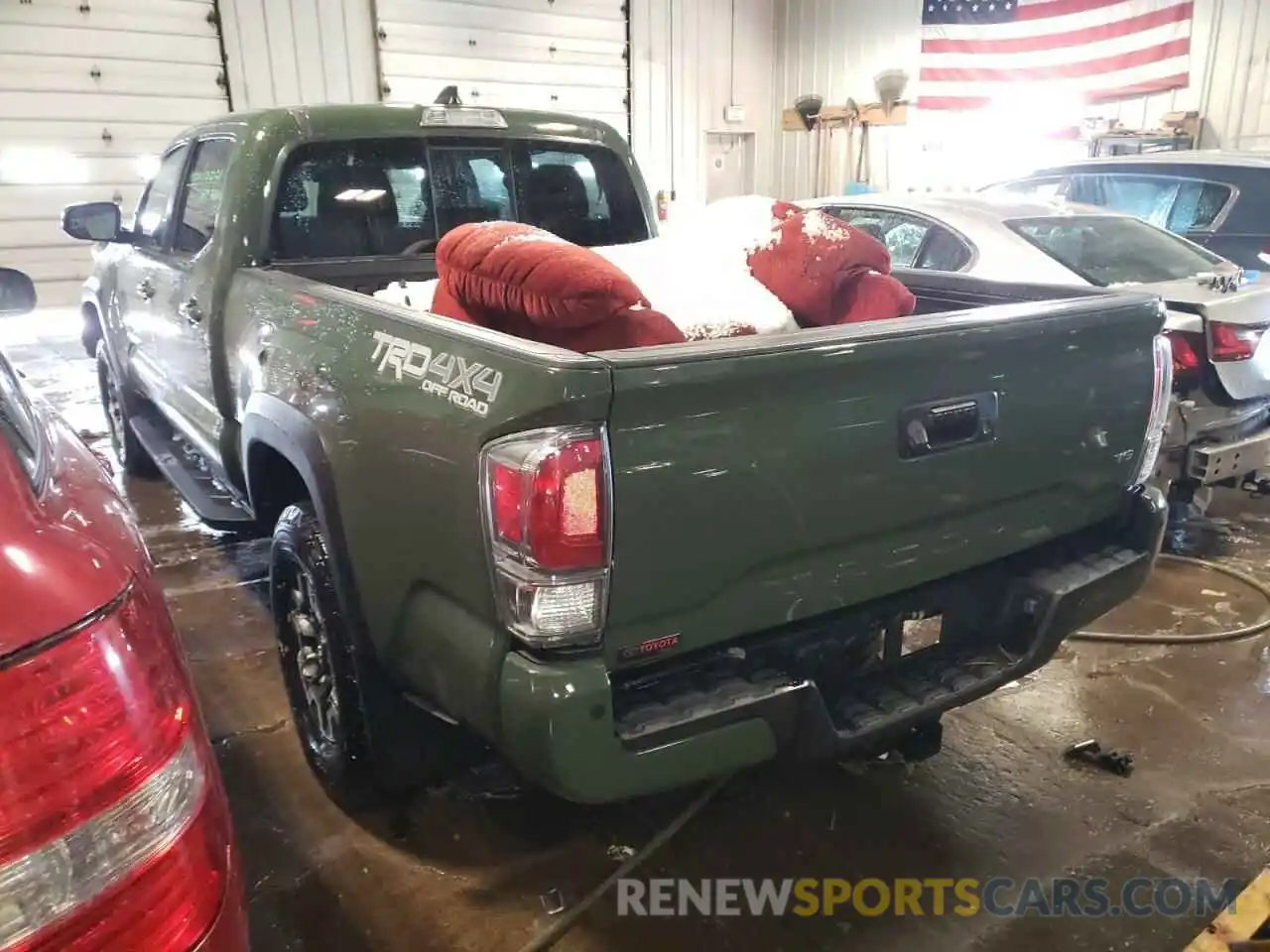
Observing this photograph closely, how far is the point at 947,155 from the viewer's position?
11.4 m

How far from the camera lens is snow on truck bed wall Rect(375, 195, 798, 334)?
2.41m

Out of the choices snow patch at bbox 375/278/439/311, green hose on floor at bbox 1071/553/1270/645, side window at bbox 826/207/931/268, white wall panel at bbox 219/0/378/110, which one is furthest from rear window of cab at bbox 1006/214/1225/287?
white wall panel at bbox 219/0/378/110

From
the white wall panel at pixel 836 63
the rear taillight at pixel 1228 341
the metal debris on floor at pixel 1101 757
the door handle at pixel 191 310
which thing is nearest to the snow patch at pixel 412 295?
the door handle at pixel 191 310

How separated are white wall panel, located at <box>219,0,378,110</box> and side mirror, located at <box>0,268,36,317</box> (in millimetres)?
8199

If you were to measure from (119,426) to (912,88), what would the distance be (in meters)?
9.98

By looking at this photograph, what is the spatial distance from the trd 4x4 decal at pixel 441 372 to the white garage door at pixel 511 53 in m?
9.78

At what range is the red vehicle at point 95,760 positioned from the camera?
2.97 feet

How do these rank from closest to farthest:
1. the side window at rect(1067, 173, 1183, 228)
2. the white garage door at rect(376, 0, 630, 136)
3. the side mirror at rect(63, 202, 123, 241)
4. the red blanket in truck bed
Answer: the red blanket in truck bed
the side mirror at rect(63, 202, 123, 241)
the side window at rect(1067, 173, 1183, 228)
the white garage door at rect(376, 0, 630, 136)

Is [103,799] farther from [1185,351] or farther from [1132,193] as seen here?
[1132,193]

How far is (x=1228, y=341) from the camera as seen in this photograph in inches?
152

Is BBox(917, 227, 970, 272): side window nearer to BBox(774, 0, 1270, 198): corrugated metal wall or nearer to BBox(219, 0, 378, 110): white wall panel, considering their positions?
BBox(774, 0, 1270, 198): corrugated metal wall

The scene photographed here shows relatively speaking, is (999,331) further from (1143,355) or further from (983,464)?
(1143,355)

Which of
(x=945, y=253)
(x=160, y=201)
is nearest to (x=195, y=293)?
(x=160, y=201)

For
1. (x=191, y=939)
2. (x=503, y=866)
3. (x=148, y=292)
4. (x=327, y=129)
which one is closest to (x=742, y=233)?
(x=327, y=129)
